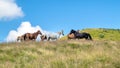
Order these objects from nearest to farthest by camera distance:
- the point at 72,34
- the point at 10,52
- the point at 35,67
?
the point at 35,67, the point at 10,52, the point at 72,34

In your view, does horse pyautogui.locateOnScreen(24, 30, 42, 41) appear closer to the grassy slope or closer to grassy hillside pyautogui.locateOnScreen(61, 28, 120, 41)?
grassy hillside pyautogui.locateOnScreen(61, 28, 120, 41)

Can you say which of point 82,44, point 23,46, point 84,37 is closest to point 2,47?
point 23,46

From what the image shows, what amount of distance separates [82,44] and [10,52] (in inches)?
320

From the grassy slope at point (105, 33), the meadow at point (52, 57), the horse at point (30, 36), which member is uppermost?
the grassy slope at point (105, 33)

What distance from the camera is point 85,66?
58.3 feet

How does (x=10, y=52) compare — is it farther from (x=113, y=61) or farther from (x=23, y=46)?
(x=113, y=61)

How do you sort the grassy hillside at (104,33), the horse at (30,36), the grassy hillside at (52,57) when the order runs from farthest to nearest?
the grassy hillside at (104,33) < the horse at (30,36) < the grassy hillside at (52,57)

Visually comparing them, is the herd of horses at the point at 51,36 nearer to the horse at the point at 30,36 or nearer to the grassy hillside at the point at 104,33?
the horse at the point at 30,36

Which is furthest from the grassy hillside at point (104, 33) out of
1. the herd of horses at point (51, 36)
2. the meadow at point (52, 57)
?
the meadow at point (52, 57)

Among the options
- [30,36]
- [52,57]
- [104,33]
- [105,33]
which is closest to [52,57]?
[52,57]

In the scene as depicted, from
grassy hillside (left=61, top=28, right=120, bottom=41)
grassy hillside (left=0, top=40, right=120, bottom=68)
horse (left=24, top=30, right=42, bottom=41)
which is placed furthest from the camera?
grassy hillside (left=61, top=28, right=120, bottom=41)

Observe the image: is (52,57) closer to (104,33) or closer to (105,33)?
(104,33)

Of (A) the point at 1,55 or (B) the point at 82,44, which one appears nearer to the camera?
(A) the point at 1,55

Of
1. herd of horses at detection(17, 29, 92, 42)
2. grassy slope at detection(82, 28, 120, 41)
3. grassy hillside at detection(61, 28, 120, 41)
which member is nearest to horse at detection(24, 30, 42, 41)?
herd of horses at detection(17, 29, 92, 42)
